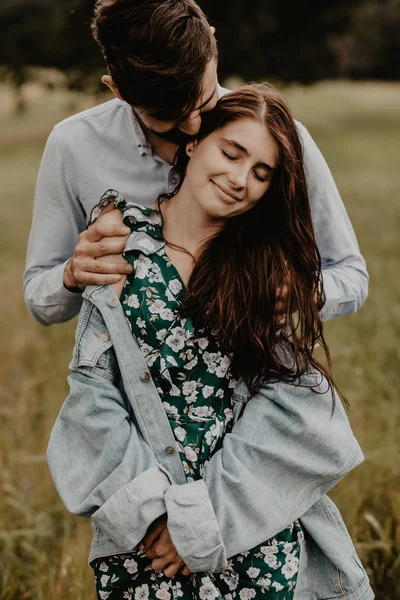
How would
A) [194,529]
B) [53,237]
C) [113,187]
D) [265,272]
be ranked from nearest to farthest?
[194,529]
[265,272]
[113,187]
[53,237]

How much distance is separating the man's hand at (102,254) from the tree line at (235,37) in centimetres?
587

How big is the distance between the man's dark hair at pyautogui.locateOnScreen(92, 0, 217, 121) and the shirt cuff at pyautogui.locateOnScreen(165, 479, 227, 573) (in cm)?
95

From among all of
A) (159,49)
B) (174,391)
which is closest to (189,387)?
(174,391)

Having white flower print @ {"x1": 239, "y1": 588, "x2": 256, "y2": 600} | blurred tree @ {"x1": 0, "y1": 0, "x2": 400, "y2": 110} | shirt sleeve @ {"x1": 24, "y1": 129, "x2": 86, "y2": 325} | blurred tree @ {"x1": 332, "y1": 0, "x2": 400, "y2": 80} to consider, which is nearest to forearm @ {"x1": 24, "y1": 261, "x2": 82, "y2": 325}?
shirt sleeve @ {"x1": 24, "y1": 129, "x2": 86, "y2": 325}

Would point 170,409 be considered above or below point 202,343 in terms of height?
below

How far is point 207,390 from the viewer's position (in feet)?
6.40

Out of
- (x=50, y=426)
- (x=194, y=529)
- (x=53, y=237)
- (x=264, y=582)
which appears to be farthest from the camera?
(x=50, y=426)

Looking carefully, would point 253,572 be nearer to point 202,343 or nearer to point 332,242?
point 202,343

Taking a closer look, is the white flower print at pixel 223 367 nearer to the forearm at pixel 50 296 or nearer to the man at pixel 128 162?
the man at pixel 128 162

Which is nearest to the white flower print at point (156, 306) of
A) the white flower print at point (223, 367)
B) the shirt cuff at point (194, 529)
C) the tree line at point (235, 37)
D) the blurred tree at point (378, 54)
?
the white flower print at point (223, 367)

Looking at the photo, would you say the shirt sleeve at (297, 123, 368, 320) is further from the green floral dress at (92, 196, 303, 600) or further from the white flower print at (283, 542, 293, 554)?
the white flower print at (283, 542, 293, 554)

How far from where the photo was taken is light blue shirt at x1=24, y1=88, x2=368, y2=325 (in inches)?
87.5

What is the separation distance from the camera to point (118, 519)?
1801 millimetres

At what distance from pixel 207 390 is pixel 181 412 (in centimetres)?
9
